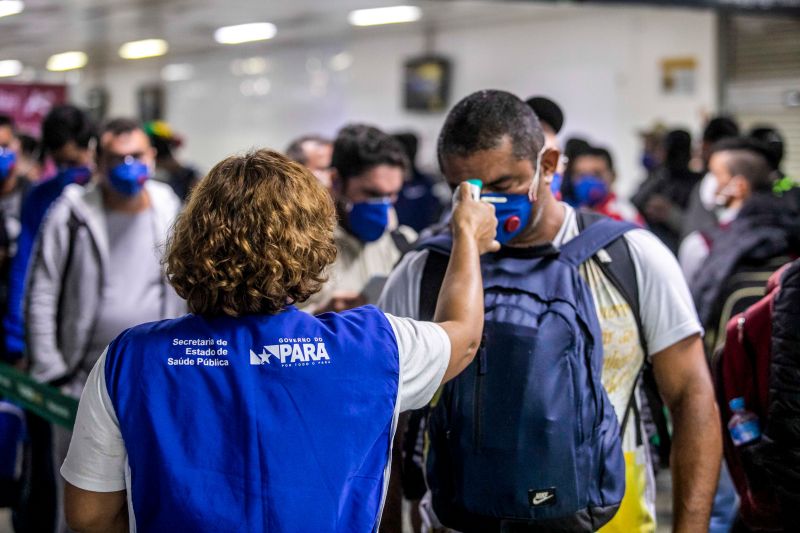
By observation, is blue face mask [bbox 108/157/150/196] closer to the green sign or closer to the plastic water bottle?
the green sign

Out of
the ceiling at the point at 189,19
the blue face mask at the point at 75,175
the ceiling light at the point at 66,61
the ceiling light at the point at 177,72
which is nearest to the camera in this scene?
the blue face mask at the point at 75,175

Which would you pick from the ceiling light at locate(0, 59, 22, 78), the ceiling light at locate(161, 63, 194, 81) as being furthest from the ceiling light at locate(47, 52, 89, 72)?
the ceiling light at locate(161, 63, 194, 81)

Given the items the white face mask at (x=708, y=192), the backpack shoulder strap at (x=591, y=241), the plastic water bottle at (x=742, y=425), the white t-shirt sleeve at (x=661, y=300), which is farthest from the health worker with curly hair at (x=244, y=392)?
the white face mask at (x=708, y=192)

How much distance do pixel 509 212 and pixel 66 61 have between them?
56.1 feet

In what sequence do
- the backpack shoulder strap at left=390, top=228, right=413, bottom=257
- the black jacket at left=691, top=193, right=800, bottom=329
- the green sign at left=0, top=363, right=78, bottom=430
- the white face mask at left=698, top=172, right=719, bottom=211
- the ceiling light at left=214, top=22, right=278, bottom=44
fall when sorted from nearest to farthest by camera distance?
the green sign at left=0, top=363, right=78, bottom=430
the backpack shoulder strap at left=390, top=228, right=413, bottom=257
the black jacket at left=691, top=193, right=800, bottom=329
the white face mask at left=698, top=172, right=719, bottom=211
the ceiling light at left=214, top=22, right=278, bottom=44

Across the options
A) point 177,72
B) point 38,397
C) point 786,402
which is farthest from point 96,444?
point 177,72

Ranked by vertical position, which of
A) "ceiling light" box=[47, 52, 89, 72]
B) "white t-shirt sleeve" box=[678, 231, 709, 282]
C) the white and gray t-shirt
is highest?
"ceiling light" box=[47, 52, 89, 72]

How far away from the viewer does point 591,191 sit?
19.1ft

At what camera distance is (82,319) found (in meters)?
3.89

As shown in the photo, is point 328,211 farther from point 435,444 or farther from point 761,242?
point 761,242

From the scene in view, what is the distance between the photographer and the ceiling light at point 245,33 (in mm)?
13555

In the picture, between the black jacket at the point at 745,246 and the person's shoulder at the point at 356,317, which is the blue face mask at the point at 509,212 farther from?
the black jacket at the point at 745,246

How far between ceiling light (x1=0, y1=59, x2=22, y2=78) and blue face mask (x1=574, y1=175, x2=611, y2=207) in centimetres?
1418

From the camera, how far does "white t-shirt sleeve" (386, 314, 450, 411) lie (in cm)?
174
